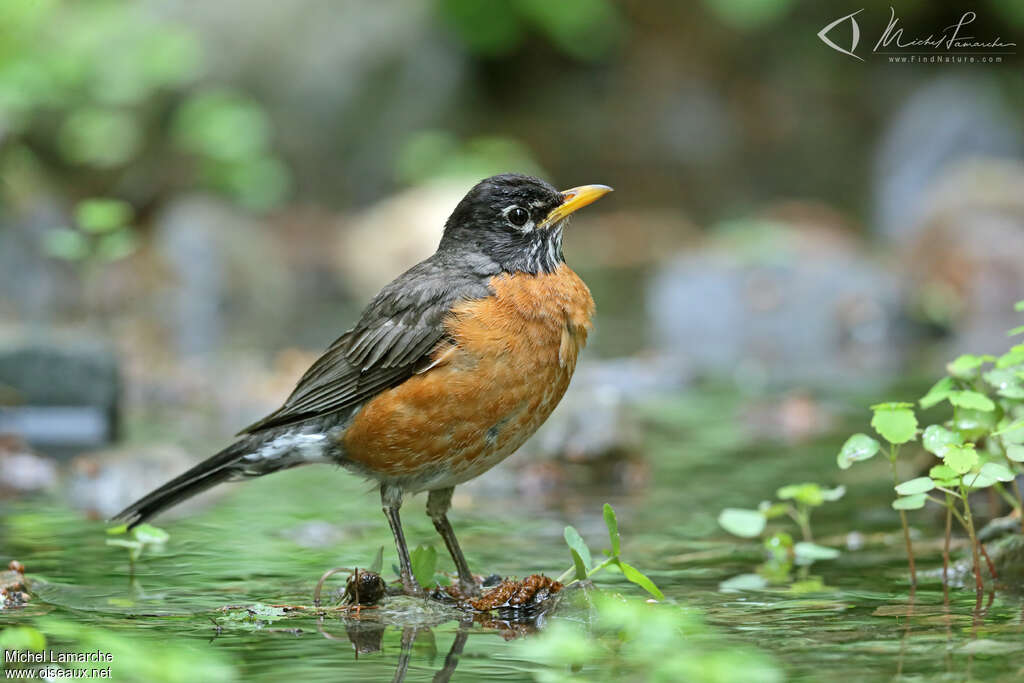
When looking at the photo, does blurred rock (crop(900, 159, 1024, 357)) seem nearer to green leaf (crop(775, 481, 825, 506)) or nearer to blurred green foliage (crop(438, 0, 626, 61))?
blurred green foliage (crop(438, 0, 626, 61))

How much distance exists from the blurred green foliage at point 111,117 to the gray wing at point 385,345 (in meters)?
8.52

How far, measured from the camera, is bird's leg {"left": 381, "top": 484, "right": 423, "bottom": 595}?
13.6ft

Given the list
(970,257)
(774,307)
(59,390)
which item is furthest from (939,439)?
(970,257)

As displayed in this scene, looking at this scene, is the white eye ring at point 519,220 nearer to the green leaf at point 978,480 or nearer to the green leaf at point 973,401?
the green leaf at point 973,401

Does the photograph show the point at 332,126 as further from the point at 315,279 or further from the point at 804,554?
the point at 804,554

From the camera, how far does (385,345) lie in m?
4.46

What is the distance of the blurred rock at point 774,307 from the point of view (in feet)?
33.7

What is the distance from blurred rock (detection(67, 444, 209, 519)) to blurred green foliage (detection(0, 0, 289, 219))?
690 centimetres

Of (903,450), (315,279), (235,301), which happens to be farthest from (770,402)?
(315,279)

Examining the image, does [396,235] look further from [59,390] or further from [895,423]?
[895,423]

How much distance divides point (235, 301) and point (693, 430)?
663 cm

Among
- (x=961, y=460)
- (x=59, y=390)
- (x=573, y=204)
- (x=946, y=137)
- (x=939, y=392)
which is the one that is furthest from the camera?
(x=946, y=137)

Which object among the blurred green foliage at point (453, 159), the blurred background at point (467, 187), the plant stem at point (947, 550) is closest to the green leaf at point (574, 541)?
the plant stem at point (947, 550)

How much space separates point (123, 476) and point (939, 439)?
3.93 metres
